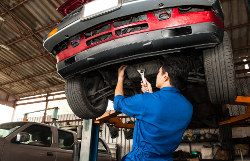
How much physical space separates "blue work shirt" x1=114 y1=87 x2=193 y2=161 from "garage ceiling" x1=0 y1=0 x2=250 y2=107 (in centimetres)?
721

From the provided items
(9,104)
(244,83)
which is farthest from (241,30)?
(9,104)

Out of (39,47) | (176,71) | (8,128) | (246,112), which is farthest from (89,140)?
(39,47)

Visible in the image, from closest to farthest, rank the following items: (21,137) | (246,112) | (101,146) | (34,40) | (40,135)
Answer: (21,137)
(40,135)
(246,112)
(101,146)
(34,40)

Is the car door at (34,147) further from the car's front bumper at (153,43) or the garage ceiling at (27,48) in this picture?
the garage ceiling at (27,48)

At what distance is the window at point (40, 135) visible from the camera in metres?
3.26

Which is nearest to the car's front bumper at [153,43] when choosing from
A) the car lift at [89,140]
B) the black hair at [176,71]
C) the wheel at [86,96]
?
the black hair at [176,71]

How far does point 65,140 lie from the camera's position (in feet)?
12.8

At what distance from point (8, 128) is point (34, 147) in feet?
1.97

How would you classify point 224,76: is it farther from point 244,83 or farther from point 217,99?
point 244,83

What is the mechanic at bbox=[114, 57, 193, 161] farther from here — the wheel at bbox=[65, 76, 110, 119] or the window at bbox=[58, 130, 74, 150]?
the window at bbox=[58, 130, 74, 150]

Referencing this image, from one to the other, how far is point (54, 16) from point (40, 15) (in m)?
0.77

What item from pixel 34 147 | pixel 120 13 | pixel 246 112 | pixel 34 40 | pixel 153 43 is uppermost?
pixel 34 40

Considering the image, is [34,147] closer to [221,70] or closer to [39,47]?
[221,70]

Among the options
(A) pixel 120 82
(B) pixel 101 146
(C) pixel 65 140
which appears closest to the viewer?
(A) pixel 120 82
